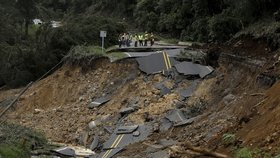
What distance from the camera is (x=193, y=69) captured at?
26.3 meters

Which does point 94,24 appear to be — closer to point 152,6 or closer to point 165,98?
point 152,6

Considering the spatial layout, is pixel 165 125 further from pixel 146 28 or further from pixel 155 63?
pixel 146 28

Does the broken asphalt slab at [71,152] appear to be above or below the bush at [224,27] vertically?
below

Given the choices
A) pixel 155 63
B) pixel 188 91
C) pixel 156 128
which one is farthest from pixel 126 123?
pixel 155 63

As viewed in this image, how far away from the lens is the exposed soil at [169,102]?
44.3 ft

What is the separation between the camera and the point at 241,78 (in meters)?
21.2

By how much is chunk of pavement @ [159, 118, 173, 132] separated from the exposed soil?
2.28 feet

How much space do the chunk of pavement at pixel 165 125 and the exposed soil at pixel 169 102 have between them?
2.28 feet

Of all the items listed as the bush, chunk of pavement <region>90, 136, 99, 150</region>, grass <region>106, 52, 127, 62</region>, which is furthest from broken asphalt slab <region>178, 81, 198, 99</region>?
grass <region>106, 52, 127, 62</region>

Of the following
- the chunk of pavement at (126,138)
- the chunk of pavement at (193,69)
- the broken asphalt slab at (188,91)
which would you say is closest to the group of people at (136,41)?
the chunk of pavement at (193,69)

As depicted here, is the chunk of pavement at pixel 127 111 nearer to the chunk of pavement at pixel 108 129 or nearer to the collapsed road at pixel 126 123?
the collapsed road at pixel 126 123

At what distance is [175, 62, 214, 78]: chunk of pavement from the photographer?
83.4ft

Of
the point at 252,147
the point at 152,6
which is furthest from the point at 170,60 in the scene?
the point at 152,6

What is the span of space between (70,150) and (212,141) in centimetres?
783
